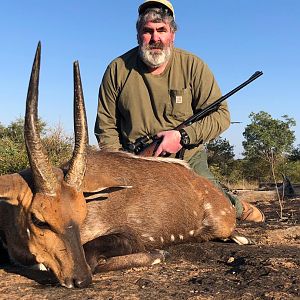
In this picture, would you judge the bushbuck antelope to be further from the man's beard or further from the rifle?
the man's beard

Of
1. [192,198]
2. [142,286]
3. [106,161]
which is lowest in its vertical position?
[142,286]

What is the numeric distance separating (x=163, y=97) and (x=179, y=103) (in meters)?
0.26

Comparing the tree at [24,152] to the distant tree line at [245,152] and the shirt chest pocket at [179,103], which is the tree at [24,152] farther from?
the shirt chest pocket at [179,103]

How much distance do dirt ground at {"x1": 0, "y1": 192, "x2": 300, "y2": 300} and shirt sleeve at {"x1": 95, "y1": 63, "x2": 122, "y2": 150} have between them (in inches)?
101

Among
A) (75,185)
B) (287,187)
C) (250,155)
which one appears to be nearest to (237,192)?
(287,187)

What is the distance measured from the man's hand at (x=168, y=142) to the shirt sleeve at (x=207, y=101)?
401mm

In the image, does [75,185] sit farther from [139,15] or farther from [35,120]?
[139,15]

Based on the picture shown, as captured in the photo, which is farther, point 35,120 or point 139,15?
point 139,15

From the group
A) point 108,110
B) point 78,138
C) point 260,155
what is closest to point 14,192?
point 78,138

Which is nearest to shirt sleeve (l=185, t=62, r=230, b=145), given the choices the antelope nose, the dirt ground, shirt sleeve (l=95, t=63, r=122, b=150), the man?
the man

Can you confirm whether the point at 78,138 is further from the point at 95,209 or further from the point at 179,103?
the point at 179,103

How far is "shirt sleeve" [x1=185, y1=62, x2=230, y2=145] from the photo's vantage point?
25.2 ft

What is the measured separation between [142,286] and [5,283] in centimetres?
126

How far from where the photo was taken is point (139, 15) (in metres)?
8.28
